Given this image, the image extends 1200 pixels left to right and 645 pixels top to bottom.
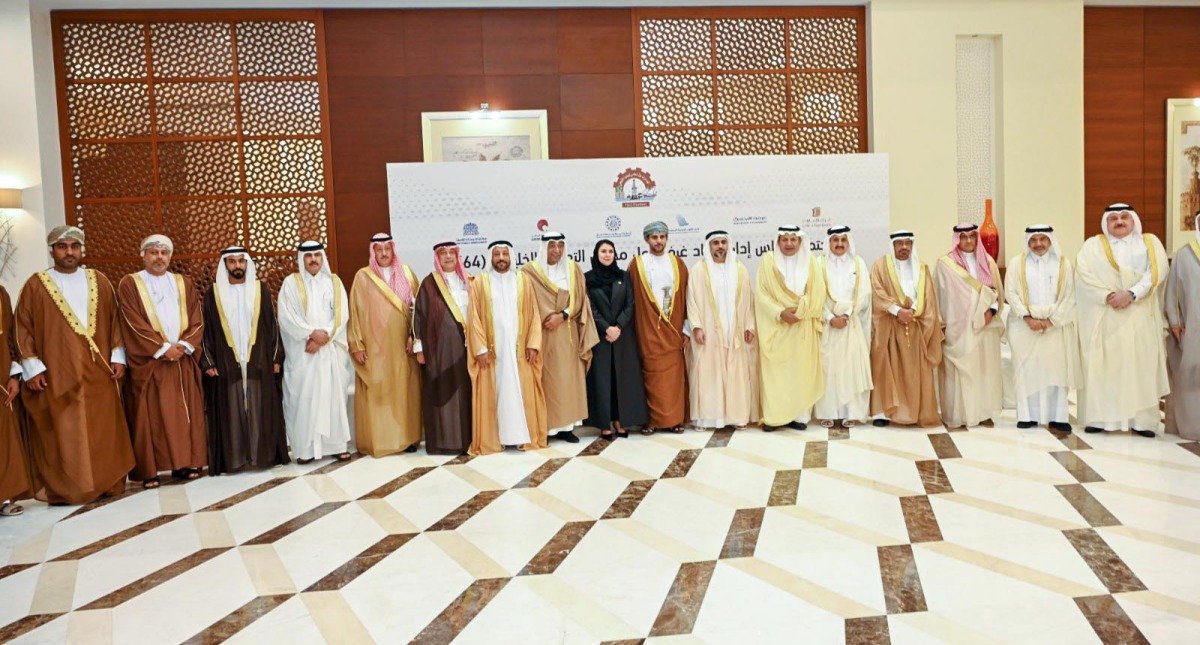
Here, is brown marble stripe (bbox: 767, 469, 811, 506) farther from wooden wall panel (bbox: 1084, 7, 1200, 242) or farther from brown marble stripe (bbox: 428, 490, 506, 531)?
wooden wall panel (bbox: 1084, 7, 1200, 242)

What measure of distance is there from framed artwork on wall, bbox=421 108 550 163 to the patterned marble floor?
3.32 m

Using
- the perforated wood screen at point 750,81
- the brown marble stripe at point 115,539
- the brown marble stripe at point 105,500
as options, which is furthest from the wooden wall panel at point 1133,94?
the brown marble stripe at point 105,500

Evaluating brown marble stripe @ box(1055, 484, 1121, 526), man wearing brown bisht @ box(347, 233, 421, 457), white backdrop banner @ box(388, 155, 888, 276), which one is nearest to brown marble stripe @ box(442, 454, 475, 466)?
man wearing brown bisht @ box(347, 233, 421, 457)

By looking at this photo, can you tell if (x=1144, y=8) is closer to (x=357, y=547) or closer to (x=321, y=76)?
(x=321, y=76)

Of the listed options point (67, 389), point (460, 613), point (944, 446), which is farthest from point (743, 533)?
point (67, 389)

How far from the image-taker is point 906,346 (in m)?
4.91

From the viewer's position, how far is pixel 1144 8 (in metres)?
7.44

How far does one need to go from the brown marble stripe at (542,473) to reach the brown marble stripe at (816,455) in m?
1.30

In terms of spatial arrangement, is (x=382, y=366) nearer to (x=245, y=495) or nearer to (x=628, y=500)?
(x=245, y=495)

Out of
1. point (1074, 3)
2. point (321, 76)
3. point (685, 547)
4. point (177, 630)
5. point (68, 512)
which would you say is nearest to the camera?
point (177, 630)

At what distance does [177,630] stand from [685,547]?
1776mm

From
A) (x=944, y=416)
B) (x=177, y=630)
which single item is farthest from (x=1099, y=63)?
(x=177, y=630)

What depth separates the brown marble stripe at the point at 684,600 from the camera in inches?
95.4

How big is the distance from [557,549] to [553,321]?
1.92m
